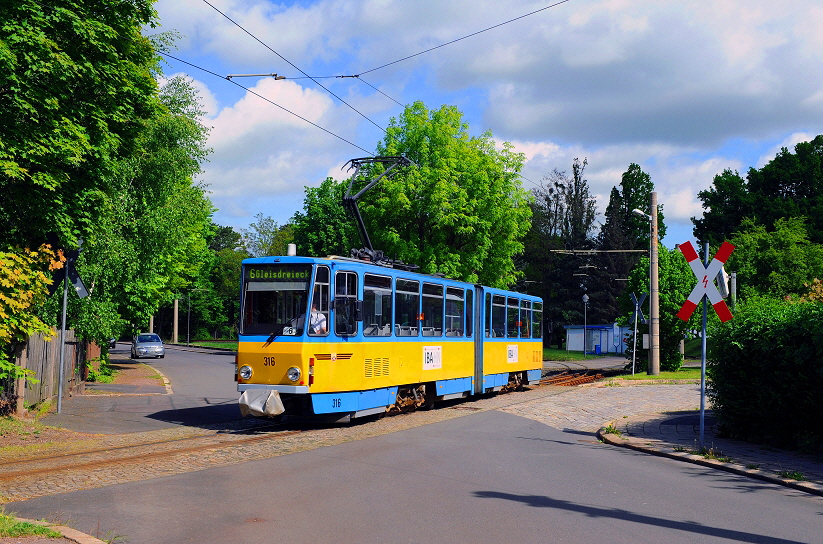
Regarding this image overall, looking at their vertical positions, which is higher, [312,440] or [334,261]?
[334,261]

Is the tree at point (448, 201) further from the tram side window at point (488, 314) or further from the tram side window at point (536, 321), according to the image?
the tram side window at point (488, 314)

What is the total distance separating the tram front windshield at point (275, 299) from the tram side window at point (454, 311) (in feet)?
20.1

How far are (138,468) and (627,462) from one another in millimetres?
6714

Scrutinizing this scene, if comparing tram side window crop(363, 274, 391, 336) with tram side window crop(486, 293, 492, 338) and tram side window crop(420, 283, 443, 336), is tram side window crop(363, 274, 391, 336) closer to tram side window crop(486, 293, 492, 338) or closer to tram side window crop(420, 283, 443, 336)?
tram side window crop(420, 283, 443, 336)

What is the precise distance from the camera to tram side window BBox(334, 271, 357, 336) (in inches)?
599

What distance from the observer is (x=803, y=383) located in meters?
12.1

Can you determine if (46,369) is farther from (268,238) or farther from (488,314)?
(268,238)

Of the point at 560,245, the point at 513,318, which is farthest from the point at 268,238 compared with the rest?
the point at 513,318

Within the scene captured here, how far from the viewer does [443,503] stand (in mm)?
8469

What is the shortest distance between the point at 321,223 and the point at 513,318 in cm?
3392

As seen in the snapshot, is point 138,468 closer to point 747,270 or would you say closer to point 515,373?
point 515,373

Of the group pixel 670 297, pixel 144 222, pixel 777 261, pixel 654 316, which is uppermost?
pixel 777 261

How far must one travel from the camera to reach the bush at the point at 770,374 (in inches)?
471

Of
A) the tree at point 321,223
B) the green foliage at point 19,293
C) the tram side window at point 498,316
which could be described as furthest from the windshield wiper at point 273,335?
the tree at point 321,223
